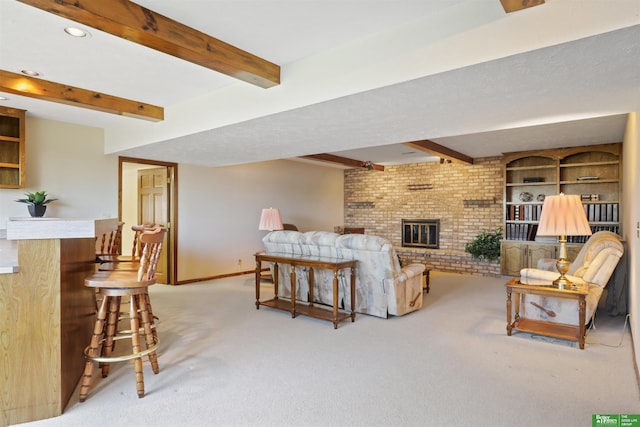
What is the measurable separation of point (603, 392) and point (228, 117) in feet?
11.4

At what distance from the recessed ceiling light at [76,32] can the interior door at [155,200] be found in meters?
3.81

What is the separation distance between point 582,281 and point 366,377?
2390mm

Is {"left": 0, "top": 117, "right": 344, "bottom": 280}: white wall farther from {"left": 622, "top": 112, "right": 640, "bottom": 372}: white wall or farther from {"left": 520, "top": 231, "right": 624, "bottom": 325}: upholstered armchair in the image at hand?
{"left": 622, "top": 112, "right": 640, "bottom": 372}: white wall

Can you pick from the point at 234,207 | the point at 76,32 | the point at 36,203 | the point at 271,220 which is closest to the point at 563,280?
the point at 271,220

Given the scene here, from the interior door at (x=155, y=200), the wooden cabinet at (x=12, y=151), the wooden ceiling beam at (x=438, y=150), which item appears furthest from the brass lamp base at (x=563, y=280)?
the wooden cabinet at (x=12, y=151)

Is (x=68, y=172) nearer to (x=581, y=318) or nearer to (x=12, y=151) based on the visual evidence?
(x=12, y=151)

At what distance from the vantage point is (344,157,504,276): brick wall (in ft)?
Answer: 23.1

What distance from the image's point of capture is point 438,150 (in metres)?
5.78

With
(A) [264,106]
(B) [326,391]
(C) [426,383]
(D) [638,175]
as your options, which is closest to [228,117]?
(A) [264,106]

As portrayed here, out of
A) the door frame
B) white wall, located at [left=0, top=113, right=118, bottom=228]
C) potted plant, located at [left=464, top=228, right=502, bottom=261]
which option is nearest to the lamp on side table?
the door frame

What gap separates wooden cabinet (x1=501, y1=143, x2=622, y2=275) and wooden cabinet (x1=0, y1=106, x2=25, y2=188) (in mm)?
7081

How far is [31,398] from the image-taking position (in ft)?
6.73

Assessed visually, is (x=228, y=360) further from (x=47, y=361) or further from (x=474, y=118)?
(x=474, y=118)

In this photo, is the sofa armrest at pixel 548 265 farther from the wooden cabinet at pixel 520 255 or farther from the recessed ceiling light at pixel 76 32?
the recessed ceiling light at pixel 76 32
